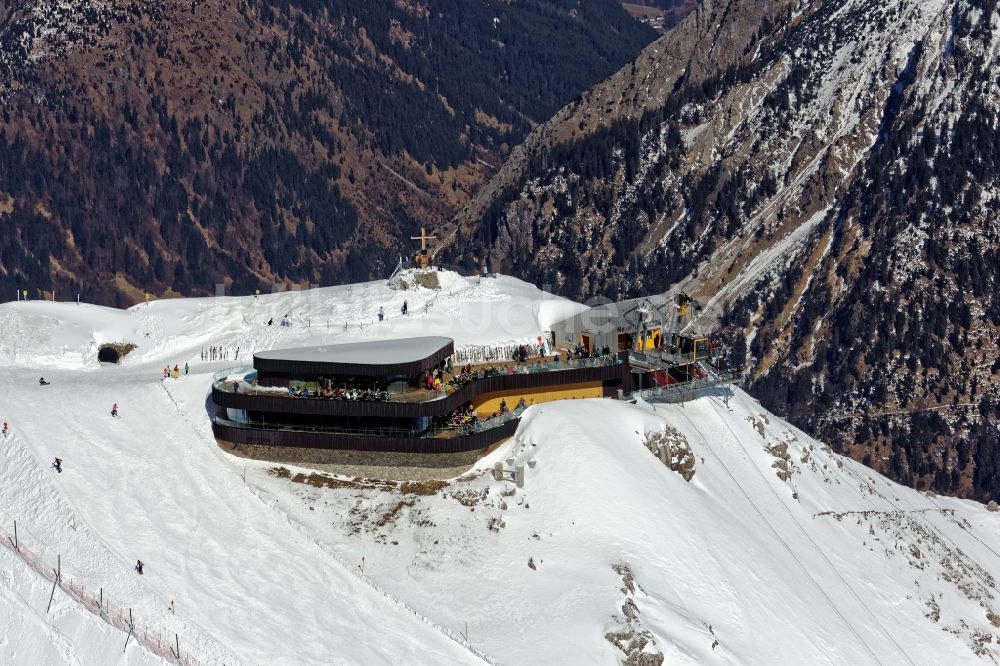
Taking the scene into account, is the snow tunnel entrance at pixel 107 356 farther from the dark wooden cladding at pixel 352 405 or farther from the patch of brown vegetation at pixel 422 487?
the patch of brown vegetation at pixel 422 487

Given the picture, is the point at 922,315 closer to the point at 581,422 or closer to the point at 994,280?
the point at 994,280

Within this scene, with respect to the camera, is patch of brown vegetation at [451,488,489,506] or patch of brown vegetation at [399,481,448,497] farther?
patch of brown vegetation at [399,481,448,497]

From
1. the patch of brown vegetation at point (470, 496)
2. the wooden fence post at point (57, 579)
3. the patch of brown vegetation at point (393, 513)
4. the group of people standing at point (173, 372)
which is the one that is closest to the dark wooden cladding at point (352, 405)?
the patch of brown vegetation at point (470, 496)

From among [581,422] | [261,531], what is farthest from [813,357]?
[261,531]

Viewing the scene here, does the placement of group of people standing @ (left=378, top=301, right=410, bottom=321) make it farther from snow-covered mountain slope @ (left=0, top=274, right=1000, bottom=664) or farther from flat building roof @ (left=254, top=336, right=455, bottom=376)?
flat building roof @ (left=254, top=336, right=455, bottom=376)

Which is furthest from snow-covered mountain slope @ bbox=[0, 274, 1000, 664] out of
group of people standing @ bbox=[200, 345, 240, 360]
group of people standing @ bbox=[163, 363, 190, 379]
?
group of people standing @ bbox=[163, 363, 190, 379]

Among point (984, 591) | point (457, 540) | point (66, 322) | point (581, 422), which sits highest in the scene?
point (66, 322)
